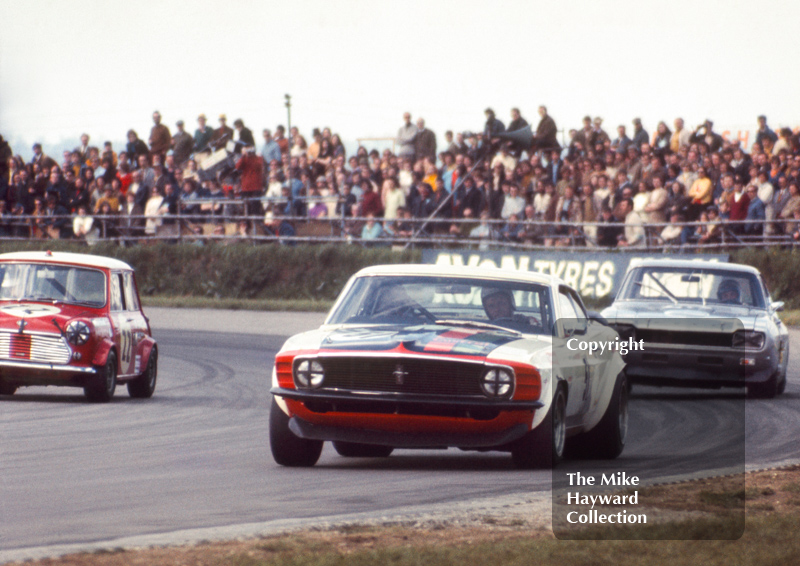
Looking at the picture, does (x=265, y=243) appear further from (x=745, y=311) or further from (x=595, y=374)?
(x=595, y=374)

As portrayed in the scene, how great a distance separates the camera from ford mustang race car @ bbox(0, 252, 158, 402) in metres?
12.0

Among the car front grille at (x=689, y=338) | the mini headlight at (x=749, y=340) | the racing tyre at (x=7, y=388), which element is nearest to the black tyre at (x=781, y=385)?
the mini headlight at (x=749, y=340)

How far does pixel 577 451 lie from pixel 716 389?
228 inches

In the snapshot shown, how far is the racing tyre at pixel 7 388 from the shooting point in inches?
486

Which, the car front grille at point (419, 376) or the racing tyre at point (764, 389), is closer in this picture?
the car front grille at point (419, 376)

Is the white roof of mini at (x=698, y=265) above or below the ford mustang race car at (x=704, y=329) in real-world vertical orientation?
above

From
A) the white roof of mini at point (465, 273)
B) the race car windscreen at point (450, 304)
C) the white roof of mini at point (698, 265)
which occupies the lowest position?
the white roof of mini at point (698, 265)

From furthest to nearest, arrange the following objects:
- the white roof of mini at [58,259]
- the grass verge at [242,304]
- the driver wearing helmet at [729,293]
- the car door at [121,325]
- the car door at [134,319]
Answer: the grass verge at [242,304]
the driver wearing helmet at [729,293]
the car door at [134,319]
the white roof of mini at [58,259]
the car door at [121,325]

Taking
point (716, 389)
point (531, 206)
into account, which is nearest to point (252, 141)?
point (531, 206)

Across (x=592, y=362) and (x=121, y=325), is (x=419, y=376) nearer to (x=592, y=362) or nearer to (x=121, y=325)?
(x=592, y=362)

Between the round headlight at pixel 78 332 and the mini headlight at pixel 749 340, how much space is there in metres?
6.21

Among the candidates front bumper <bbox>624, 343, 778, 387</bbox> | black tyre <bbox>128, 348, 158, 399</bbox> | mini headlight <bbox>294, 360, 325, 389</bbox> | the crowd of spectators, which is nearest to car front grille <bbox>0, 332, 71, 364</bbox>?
black tyre <bbox>128, 348, 158, 399</bbox>

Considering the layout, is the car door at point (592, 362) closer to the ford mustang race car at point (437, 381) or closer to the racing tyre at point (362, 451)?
the ford mustang race car at point (437, 381)

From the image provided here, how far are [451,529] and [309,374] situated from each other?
204 cm
